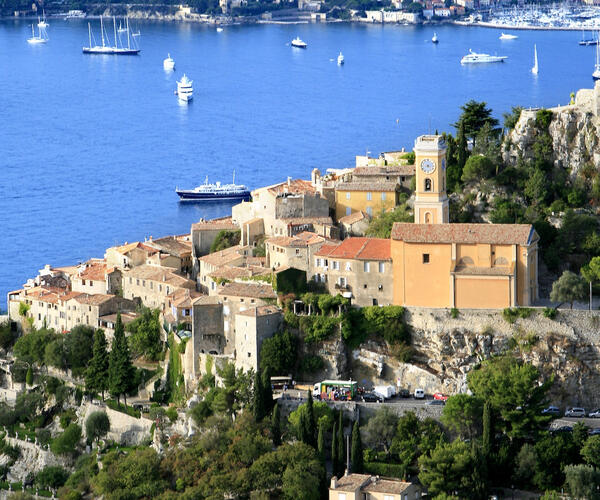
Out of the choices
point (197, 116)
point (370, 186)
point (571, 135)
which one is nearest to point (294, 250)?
point (370, 186)

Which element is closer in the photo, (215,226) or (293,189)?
(215,226)

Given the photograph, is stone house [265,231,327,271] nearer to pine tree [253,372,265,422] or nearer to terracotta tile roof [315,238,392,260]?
terracotta tile roof [315,238,392,260]

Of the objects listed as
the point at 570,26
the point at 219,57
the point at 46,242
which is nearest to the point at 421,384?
the point at 46,242

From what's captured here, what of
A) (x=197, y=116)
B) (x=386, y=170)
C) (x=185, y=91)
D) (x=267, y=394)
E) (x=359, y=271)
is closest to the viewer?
(x=267, y=394)

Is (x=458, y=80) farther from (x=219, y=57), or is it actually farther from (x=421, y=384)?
(x=421, y=384)

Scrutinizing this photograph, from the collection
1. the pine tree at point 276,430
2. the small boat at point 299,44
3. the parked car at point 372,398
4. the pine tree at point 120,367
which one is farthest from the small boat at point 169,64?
the pine tree at point 276,430

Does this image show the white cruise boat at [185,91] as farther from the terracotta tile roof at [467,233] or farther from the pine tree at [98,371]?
the terracotta tile roof at [467,233]

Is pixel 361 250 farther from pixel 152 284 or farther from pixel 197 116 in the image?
pixel 197 116
